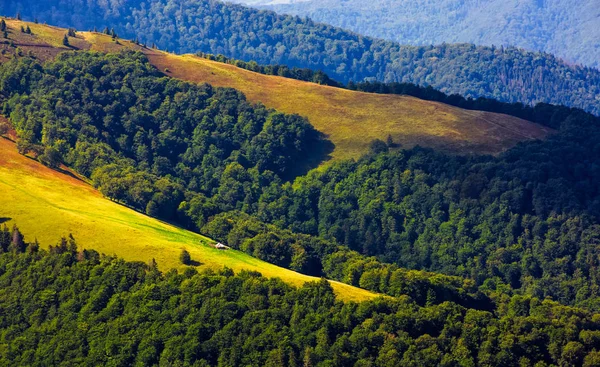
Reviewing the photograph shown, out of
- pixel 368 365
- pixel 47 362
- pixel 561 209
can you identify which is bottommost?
pixel 47 362

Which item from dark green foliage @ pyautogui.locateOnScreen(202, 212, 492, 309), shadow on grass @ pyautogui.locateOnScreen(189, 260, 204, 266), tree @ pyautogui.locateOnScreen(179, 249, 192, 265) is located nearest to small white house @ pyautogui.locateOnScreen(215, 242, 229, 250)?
dark green foliage @ pyautogui.locateOnScreen(202, 212, 492, 309)

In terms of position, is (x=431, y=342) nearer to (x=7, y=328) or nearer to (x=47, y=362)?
(x=47, y=362)

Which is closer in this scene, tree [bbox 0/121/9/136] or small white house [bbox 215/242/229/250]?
small white house [bbox 215/242/229/250]

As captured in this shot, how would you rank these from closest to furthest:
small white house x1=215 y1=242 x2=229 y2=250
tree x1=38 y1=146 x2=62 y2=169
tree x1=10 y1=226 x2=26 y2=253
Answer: tree x1=10 y1=226 x2=26 y2=253 < small white house x1=215 y1=242 x2=229 y2=250 < tree x1=38 y1=146 x2=62 y2=169

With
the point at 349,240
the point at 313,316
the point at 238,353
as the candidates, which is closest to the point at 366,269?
the point at 313,316

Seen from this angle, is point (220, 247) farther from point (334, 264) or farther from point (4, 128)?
point (4, 128)

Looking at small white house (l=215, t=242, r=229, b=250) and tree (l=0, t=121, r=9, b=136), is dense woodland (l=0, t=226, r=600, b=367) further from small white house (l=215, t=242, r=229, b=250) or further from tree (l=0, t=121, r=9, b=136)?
tree (l=0, t=121, r=9, b=136)

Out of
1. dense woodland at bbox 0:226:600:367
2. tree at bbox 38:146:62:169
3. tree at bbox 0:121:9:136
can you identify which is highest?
tree at bbox 0:121:9:136
